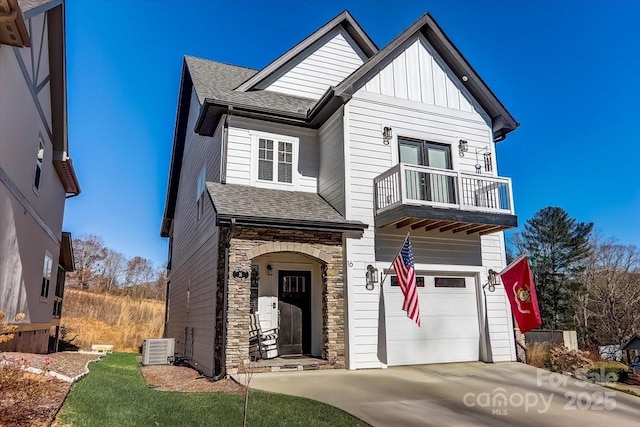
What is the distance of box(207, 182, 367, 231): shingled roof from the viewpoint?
939cm

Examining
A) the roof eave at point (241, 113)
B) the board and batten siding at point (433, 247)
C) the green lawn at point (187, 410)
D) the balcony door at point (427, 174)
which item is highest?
the roof eave at point (241, 113)

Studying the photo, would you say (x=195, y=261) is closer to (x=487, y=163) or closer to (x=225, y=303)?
(x=225, y=303)

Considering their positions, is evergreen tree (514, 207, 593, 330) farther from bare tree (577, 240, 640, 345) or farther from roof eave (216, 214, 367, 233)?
roof eave (216, 214, 367, 233)

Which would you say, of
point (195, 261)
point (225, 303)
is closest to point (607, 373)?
point (225, 303)

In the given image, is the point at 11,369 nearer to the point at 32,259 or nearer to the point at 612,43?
the point at 32,259

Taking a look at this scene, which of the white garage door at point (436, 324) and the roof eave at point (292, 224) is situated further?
the white garage door at point (436, 324)

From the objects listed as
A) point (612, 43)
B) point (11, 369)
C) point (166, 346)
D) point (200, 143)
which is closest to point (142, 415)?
point (11, 369)

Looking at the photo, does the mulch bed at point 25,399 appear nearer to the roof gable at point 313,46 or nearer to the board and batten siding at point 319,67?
the roof gable at point 313,46

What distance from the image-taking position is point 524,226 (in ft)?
113

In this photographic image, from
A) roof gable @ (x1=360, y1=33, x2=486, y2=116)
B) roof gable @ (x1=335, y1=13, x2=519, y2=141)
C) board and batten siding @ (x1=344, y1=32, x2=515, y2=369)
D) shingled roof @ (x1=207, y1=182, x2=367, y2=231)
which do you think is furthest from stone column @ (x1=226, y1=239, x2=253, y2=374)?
roof gable @ (x1=335, y1=13, x2=519, y2=141)

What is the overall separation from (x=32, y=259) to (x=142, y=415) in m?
8.20

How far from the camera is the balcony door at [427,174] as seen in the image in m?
11.0

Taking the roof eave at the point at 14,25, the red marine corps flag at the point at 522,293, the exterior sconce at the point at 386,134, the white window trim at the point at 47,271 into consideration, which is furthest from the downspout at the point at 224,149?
the red marine corps flag at the point at 522,293

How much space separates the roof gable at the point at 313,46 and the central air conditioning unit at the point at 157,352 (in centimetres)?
873
